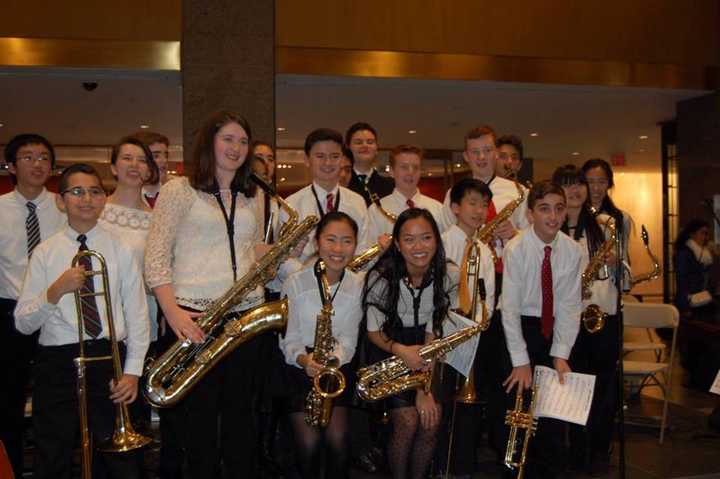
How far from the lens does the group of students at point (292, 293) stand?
10.4 feet

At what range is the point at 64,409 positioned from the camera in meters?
3.12

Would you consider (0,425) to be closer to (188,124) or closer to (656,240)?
(188,124)

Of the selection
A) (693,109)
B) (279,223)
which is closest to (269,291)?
(279,223)

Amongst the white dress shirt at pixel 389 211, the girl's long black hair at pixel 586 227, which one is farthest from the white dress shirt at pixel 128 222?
the girl's long black hair at pixel 586 227

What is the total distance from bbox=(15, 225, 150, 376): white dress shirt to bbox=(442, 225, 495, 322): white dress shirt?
1.71 metres

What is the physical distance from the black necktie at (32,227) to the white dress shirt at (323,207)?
1327 millimetres

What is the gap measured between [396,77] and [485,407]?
4.17m

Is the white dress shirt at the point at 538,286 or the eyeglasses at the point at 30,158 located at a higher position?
the eyeglasses at the point at 30,158

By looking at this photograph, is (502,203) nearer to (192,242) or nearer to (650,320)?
(650,320)

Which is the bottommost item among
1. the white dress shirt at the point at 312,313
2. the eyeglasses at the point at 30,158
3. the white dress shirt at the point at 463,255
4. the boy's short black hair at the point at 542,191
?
the white dress shirt at the point at 312,313

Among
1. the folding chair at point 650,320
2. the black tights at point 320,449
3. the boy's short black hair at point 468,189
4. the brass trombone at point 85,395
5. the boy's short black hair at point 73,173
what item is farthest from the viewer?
the folding chair at point 650,320

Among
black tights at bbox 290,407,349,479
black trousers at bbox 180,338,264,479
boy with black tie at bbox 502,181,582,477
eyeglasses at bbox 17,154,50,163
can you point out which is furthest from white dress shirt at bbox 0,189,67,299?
boy with black tie at bbox 502,181,582,477

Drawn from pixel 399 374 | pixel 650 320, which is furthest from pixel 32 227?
pixel 650 320

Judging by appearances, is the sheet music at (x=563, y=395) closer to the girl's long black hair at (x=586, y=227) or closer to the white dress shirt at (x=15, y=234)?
the girl's long black hair at (x=586, y=227)
